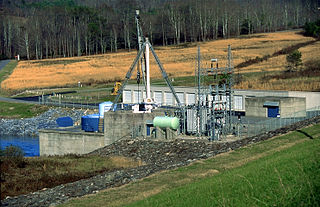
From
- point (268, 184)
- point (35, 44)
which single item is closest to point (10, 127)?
point (268, 184)

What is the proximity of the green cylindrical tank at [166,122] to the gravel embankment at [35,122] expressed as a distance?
→ 27436 mm

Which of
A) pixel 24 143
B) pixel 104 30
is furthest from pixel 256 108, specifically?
pixel 104 30

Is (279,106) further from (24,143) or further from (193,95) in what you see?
(24,143)

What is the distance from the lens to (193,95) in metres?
64.9

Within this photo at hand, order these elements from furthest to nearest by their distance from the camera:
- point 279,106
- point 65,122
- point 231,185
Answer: point 65,122, point 279,106, point 231,185

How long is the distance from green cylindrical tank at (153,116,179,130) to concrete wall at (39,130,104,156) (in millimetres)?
6498

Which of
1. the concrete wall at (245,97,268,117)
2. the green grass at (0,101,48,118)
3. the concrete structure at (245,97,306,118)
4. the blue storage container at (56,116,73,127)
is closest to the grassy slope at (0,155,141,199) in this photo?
the blue storage container at (56,116,73,127)

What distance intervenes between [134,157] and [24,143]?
26.0 m

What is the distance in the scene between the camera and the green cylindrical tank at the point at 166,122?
41719mm

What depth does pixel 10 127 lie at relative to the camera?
73.1m

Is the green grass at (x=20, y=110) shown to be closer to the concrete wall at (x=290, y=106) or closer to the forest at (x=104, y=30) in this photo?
the concrete wall at (x=290, y=106)

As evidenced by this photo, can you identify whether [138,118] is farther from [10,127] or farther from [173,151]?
[10,127]

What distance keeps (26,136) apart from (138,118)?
26995mm

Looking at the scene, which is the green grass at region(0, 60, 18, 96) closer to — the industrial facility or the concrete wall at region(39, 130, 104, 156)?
the concrete wall at region(39, 130, 104, 156)
